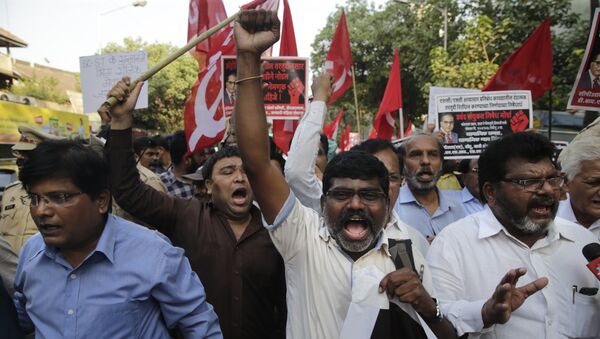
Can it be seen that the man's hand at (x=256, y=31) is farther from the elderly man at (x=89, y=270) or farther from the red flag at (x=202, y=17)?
the red flag at (x=202, y=17)

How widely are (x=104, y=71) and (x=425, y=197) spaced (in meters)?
3.31

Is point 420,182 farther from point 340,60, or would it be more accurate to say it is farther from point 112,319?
point 340,60

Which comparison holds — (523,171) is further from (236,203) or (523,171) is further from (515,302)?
(236,203)

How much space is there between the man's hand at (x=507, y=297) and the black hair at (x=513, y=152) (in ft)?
1.87

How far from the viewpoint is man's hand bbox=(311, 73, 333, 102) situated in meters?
2.71

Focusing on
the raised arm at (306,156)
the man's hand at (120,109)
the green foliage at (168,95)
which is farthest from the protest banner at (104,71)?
the green foliage at (168,95)

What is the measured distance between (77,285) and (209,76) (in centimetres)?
375

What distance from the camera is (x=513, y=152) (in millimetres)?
2355

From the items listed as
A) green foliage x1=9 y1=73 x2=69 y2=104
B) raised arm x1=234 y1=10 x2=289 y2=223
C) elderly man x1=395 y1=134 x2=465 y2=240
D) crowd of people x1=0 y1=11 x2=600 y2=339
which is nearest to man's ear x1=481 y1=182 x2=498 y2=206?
crowd of people x1=0 y1=11 x2=600 y2=339

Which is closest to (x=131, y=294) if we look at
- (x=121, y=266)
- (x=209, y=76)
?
(x=121, y=266)

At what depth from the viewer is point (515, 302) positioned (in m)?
1.96

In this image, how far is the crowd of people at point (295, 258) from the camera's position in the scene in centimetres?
191

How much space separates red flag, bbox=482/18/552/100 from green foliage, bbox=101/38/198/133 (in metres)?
25.2

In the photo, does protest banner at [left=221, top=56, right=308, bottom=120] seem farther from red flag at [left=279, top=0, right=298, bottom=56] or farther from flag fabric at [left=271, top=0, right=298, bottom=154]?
red flag at [left=279, top=0, right=298, bottom=56]
